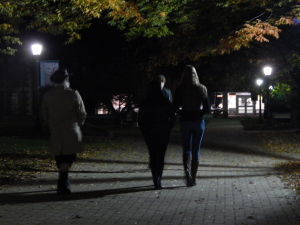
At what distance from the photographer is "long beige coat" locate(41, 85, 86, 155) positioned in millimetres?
7738

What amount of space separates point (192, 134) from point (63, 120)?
214 cm

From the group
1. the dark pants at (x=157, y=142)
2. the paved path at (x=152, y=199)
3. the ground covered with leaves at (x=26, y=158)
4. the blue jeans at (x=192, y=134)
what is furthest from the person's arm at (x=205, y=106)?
the ground covered with leaves at (x=26, y=158)

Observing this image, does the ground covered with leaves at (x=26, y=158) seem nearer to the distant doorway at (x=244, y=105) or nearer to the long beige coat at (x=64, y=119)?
the long beige coat at (x=64, y=119)

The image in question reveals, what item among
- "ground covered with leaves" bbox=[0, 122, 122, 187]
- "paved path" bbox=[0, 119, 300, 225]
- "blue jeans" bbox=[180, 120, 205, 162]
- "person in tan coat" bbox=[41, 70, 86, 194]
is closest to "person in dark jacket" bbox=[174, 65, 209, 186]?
"blue jeans" bbox=[180, 120, 205, 162]

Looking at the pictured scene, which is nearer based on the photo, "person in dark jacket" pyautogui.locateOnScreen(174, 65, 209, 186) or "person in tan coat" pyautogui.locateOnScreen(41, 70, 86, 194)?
"person in tan coat" pyautogui.locateOnScreen(41, 70, 86, 194)

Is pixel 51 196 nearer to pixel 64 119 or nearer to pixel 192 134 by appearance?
pixel 64 119

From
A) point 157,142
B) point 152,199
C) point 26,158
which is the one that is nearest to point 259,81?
point 26,158

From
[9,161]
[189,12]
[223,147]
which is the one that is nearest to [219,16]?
[189,12]

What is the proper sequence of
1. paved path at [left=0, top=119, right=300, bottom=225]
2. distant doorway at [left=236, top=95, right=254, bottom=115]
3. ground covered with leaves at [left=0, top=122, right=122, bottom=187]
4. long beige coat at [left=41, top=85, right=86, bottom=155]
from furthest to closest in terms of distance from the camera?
distant doorway at [left=236, top=95, right=254, bottom=115], ground covered with leaves at [left=0, top=122, right=122, bottom=187], long beige coat at [left=41, top=85, right=86, bottom=155], paved path at [left=0, top=119, right=300, bottom=225]

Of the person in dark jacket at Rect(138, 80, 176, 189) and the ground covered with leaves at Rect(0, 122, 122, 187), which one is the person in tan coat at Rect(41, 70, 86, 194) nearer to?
the person in dark jacket at Rect(138, 80, 176, 189)

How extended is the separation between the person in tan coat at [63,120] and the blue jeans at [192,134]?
67.2 inches

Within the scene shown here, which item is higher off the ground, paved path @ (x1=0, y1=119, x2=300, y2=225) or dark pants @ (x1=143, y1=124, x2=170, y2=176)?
dark pants @ (x1=143, y1=124, x2=170, y2=176)

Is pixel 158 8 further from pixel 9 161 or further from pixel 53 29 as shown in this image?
pixel 9 161

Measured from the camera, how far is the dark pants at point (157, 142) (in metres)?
8.49
